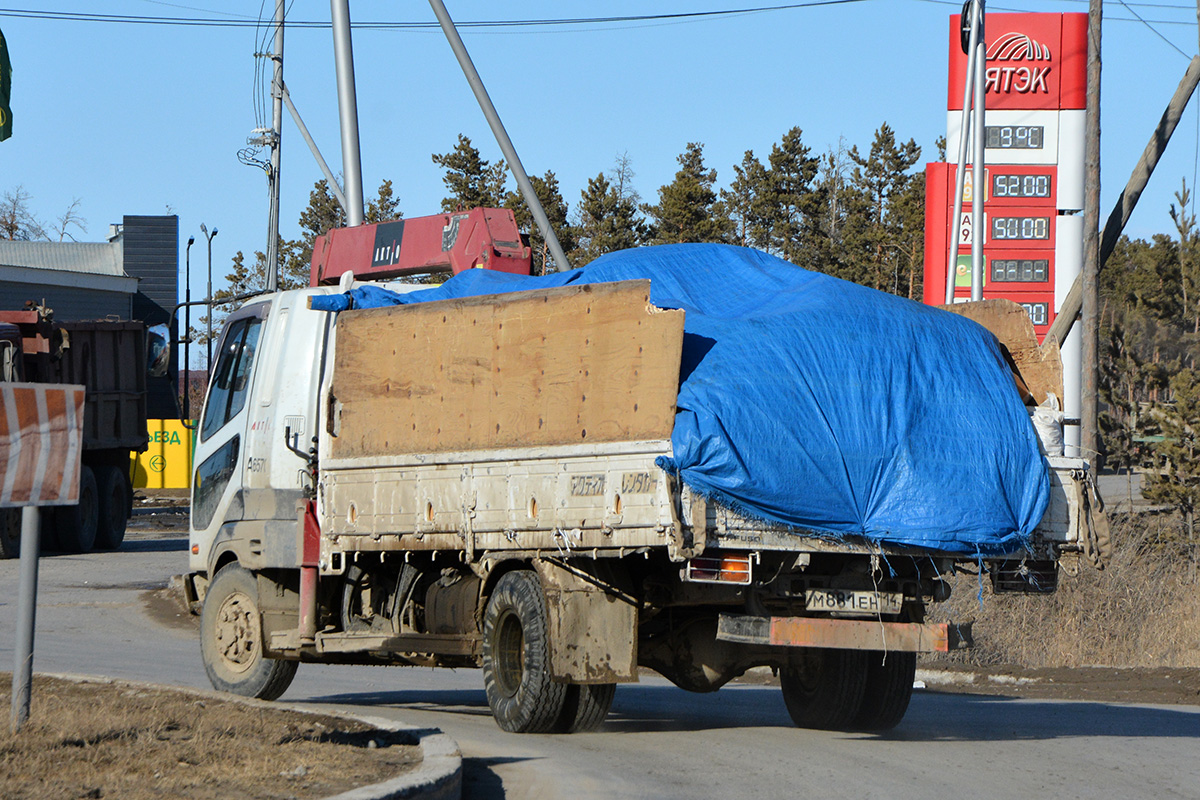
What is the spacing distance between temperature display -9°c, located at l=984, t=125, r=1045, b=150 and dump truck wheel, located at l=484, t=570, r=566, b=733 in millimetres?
24131

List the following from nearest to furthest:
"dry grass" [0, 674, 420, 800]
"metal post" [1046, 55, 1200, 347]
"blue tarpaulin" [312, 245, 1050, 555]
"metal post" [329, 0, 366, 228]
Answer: "dry grass" [0, 674, 420, 800]
"blue tarpaulin" [312, 245, 1050, 555]
"metal post" [329, 0, 366, 228]
"metal post" [1046, 55, 1200, 347]

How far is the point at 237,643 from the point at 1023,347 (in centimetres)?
602

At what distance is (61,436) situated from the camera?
25.3 ft

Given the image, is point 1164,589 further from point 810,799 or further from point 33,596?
point 33,596

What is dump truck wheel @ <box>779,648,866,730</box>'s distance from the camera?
32.2ft

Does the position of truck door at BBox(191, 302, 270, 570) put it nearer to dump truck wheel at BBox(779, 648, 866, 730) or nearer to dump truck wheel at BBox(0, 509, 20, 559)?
dump truck wheel at BBox(779, 648, 866, 730)

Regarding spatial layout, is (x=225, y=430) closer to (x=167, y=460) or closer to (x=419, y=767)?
(x=419, y=767)

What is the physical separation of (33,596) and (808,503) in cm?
403

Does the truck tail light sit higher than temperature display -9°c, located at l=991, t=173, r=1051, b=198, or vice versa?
temperature display -9°c, located at l=991, t=173, r=1051, b=198

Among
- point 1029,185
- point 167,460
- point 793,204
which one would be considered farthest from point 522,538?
point 793,204

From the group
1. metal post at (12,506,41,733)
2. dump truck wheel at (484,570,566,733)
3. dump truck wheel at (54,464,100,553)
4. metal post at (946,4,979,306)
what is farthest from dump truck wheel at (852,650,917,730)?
dump truck wheel at (54,464,100,553)

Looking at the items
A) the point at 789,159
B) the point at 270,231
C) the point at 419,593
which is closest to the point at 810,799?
the point at 419,593

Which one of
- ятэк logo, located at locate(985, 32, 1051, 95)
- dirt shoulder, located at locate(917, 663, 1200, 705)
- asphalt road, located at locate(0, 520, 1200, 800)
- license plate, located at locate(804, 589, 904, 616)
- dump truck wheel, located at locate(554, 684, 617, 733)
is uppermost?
ятэк logo, located at locate(985, 32, 1051, 95)

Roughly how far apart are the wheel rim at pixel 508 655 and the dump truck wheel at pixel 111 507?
20163 millimetres
